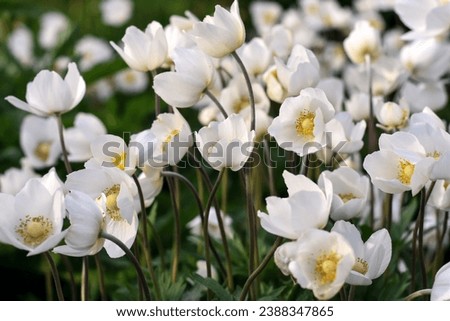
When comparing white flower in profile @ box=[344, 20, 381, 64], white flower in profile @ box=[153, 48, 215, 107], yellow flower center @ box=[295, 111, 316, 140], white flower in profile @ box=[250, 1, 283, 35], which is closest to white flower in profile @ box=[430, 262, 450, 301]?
yellow flower center @ box=[295, 111, 316, 140]

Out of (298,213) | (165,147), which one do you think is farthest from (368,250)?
(165,147)

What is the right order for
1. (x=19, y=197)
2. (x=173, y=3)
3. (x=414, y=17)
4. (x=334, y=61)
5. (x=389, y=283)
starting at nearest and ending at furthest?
(x=19, y=197)
(x=389, y=283)
(x=414, y=17)
(x=334, y=61)
(x=173, y=3)

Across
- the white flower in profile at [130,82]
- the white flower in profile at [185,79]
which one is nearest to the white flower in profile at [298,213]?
the white flower in profile at [185,79]

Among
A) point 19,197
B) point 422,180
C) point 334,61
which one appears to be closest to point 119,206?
point 19,197

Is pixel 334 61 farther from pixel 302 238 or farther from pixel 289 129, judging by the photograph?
pixel 302 238

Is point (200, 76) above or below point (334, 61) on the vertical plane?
above

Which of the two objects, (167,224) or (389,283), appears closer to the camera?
(389,283)

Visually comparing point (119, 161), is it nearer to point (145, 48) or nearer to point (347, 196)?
point (145, 48)

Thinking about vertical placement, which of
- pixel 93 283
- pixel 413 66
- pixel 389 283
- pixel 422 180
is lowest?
pixel 93 283

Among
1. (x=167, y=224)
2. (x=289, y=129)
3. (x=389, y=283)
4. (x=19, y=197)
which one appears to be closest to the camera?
(x=19, y=197)
